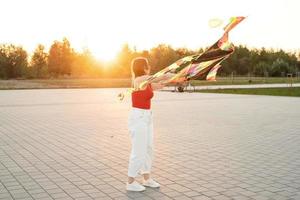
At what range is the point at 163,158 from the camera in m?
8.38

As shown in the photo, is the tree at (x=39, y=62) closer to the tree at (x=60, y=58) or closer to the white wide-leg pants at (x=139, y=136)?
the tree at (x=60, y=58)

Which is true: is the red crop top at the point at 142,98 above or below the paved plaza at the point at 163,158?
above

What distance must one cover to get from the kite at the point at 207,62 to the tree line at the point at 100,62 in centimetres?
6416

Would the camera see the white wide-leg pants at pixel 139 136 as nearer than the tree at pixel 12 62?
Yes

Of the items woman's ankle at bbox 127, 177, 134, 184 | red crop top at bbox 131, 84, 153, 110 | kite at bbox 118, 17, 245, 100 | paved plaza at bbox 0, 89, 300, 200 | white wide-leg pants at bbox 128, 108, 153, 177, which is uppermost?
kite at bbox 118, 17, 245, 100

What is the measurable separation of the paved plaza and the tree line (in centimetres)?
5702

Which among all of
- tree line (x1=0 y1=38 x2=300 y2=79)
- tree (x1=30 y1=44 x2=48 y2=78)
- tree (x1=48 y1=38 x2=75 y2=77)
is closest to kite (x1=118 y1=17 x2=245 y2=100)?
tree line (x1=0 y1=38 x2=300 y2=79)

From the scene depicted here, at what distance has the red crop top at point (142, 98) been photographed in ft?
20.0

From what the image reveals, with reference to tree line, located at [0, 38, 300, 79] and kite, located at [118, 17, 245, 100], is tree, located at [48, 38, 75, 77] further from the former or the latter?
kite, located at [118, 17, 245, 100]

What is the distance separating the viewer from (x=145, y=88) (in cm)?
605

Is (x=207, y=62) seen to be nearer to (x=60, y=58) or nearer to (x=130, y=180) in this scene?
(x=130, y=180)

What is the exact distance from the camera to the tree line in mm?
72375

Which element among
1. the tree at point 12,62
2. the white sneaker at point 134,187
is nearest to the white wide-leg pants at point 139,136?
the white sneaker at point 134,187

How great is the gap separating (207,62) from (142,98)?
4.33 feet
